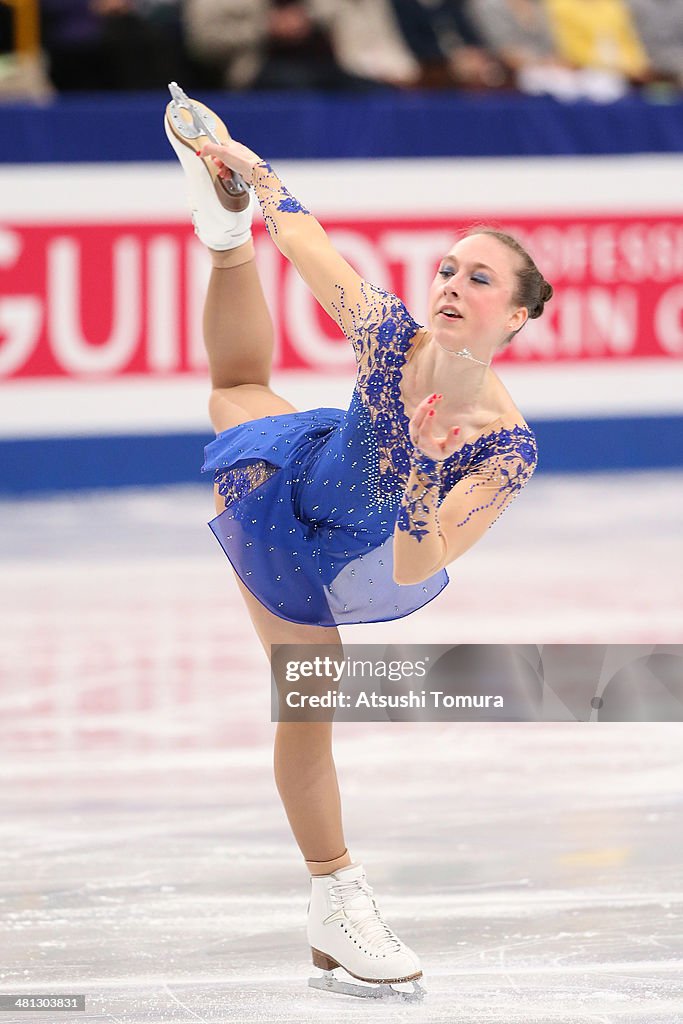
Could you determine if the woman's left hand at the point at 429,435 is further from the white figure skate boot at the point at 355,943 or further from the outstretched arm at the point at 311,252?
the white figure skate boot at the point at 355,943

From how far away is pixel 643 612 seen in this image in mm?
4617

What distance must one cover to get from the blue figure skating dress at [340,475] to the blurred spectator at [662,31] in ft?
17.8

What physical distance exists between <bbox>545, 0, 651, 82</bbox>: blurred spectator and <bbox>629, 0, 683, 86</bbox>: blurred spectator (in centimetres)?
18

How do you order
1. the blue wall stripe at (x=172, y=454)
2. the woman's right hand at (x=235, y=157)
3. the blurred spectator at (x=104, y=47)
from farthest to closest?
1. the blurred spectator at (x=104, y=47)
2. the blue wall stripe at (x=172, y=454)
3. the woman's right hand at (x=235, y=157)

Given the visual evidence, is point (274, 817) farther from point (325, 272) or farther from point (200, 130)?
point (200, 130)

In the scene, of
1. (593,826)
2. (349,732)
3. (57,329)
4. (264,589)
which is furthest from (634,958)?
(57,329)

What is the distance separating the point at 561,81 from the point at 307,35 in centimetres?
124

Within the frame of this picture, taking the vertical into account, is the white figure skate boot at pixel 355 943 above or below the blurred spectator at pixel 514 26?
below

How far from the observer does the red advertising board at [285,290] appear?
19.0ft

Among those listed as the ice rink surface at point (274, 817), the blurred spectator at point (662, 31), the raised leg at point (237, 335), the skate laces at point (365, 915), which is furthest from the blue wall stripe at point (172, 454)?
the skate laces at point (365, 915)

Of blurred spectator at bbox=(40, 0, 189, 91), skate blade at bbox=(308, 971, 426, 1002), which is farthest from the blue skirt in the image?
blurred spectator at bbox=(40, 0, 189, 91)

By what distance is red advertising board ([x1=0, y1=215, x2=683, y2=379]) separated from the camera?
A: 19.0 ft

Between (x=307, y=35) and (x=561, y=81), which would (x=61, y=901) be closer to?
(x=307, y=35)

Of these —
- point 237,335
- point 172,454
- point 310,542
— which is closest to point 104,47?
point 172,454
